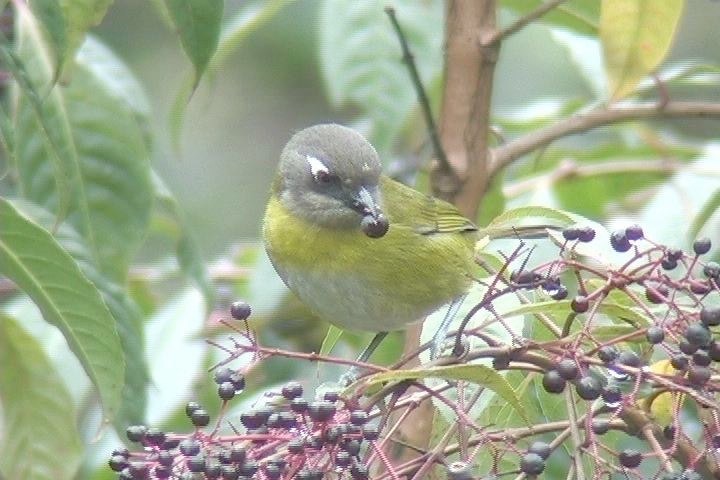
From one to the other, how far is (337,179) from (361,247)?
0.67 feet

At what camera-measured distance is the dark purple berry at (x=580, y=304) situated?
6.26 ft

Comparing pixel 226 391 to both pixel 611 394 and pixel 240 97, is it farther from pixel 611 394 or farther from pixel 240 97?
pixel 240 97

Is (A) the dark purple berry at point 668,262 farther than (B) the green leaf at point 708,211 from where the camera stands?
No

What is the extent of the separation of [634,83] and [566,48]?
1136 millimetres

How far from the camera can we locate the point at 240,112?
31.6 feet

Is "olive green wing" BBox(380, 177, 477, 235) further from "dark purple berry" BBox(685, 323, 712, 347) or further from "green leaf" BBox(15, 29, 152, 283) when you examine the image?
"dark purple berry" BBox(685, 323, 712, 347)

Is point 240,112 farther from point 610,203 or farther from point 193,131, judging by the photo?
point 610,203

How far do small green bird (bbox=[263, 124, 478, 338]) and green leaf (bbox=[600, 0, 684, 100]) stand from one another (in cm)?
50

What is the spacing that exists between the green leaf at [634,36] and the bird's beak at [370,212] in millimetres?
595

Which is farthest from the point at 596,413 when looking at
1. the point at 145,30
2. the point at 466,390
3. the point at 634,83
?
the point at 145,30

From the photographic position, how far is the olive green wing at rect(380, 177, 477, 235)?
3008 mm

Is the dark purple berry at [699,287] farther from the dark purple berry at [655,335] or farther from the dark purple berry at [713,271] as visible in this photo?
the dark purple berry at [655,335]

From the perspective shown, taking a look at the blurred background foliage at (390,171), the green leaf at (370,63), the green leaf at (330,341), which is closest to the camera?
the green leaf at (330,341)

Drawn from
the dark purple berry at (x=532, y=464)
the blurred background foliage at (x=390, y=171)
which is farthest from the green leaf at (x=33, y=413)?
the dark purple berry at (x=532, y=464)
